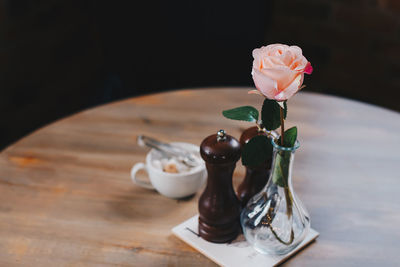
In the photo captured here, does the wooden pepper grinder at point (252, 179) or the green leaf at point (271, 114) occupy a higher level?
the green leaf at point (271, 114)

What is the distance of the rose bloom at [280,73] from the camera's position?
0.59 m

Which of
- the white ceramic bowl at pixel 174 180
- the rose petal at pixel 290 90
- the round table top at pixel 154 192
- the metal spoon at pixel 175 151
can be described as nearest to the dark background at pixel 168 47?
the round table top at pixel 154 192

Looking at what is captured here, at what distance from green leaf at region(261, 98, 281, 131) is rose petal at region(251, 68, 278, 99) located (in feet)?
0.18

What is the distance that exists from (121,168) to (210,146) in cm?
33

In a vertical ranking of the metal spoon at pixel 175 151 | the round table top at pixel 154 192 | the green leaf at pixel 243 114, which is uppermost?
the green leaf at pixel 243 114

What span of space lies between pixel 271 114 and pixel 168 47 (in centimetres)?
120

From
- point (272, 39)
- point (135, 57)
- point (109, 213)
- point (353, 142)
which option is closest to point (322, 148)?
point (353, 142)

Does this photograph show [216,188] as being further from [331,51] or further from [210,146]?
[331,51]

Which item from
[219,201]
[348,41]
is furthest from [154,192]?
[348,41]

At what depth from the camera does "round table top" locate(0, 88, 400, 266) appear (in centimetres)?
76

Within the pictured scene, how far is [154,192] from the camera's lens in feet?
3.00

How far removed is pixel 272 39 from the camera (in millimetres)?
2537

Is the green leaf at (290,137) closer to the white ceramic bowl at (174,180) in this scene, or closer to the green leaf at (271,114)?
the green leaf at (271,114)

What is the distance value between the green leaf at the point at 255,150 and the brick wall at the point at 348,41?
168cm
